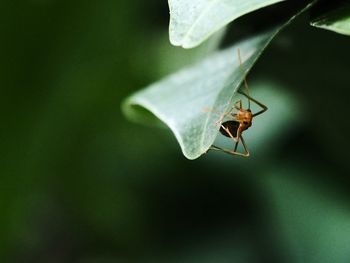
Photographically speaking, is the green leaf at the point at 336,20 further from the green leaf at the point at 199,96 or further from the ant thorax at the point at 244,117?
the ant thorax at the point at 244,117

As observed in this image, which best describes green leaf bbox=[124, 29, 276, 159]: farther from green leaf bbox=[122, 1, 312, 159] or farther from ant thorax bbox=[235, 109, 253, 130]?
ant thorax bbox=[235, 109, 253, 130]

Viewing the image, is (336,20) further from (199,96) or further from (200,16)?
(199,96)

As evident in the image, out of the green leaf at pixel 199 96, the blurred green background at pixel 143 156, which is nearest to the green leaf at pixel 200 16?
the green leaf at pixel 199 96

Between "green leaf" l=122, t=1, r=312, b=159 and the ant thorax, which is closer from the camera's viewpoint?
"green leaf" l=122, t=1, r=312, b=159

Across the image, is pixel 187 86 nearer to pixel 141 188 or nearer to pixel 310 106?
pixel 310 106

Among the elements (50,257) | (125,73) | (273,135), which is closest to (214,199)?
(273,135)

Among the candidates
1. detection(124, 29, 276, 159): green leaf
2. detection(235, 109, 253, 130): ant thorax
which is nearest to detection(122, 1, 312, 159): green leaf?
detection(124, 29, 276, 159): green leaf
